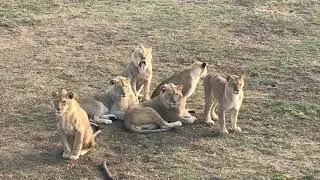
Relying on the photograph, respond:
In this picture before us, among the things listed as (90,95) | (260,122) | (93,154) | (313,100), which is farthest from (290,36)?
(93,154)

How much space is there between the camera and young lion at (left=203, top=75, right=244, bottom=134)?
733cm

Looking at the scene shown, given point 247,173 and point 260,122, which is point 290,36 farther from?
point 247,173

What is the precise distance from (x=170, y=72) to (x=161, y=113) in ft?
6.23

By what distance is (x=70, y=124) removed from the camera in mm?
6672

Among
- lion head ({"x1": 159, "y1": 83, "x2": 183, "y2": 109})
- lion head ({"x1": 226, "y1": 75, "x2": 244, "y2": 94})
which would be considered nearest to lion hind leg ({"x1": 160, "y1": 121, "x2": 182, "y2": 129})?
lion head ({"x1": 159, "y1": 83, "x2": 183, "y2": 109})

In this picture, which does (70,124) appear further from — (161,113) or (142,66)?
(142,66)

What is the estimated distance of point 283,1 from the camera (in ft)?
44.1

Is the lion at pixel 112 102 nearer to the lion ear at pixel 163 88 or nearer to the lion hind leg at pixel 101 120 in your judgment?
the lion hind leg at pixel 101 120

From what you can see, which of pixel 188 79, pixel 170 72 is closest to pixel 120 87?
pixel 188 79

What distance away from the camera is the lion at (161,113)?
24.5ft

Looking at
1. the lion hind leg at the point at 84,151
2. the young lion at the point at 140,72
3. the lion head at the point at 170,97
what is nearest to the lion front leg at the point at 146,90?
the young lion at the point at 140,72

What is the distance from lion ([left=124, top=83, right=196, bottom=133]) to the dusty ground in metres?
0.13

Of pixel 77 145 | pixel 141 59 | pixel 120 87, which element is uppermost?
pixel 141 59

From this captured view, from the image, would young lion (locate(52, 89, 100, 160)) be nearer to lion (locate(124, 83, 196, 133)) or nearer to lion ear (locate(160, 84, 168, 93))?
lion (locate(124, 83, 196, 133))
